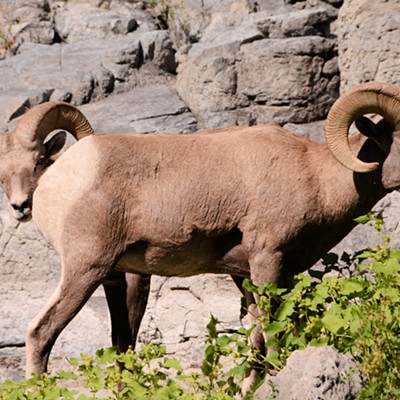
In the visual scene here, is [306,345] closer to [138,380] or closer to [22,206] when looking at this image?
[138,380]

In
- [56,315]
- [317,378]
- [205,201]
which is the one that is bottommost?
Result: [56,315]

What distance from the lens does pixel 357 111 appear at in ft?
24.4

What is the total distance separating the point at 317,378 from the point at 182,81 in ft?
22.3

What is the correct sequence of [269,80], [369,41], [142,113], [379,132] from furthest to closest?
[142,113] < [269,80] < [369,41] < [379,132]

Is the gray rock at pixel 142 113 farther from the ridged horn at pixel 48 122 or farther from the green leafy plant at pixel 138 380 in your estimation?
the green leafy plant at pixel 138 380

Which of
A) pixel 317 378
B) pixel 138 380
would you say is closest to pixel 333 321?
Answer: pixel 317 378

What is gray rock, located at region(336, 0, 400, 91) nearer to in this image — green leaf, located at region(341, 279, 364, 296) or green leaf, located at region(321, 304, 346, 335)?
green leaf, located at region(341, 279, 364, 296)

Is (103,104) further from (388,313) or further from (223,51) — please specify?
(388,313)

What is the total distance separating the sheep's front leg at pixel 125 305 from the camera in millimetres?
8250

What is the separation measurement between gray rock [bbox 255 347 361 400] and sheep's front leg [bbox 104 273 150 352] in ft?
9.33

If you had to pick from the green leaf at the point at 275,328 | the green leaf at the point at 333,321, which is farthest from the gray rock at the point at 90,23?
the green leaf at the point at 333,321

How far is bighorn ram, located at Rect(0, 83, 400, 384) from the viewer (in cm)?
729

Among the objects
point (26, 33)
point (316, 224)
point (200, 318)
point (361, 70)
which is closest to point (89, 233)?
point (316, 224)

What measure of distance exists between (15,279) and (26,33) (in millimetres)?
3812
